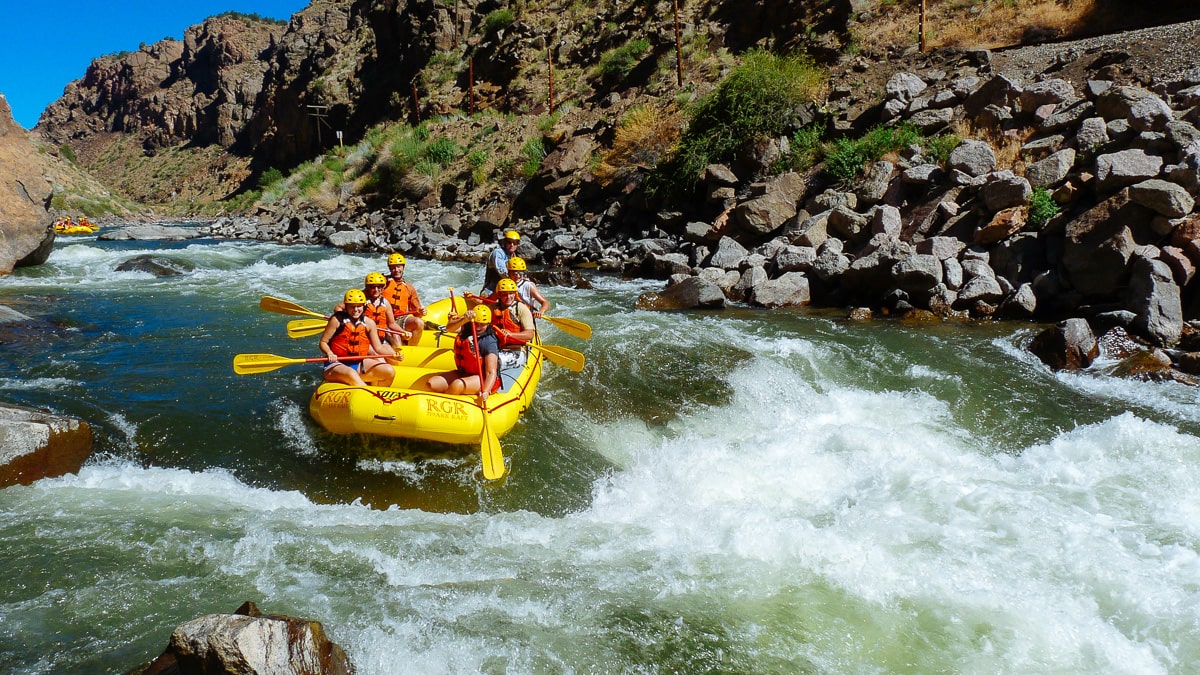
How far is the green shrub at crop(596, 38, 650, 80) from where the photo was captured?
21359 mm

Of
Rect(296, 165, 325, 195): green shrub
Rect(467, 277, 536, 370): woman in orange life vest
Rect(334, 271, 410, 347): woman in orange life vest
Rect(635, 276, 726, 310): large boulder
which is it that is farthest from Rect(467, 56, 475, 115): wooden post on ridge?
Rect(467, 277, 536, 370): woman in orange life vest

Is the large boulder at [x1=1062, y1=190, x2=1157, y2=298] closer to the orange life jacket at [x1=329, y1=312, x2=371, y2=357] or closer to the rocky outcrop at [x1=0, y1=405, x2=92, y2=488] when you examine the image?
the orange life jacket at [x1=329, y1=312, x2=371, y2=357]

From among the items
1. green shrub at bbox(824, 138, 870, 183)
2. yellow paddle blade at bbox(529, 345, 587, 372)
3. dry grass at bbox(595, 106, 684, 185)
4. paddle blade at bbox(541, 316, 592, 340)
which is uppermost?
dry grass at bbox(595, 106, 684, 185)

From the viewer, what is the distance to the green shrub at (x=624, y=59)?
21359 millimetres

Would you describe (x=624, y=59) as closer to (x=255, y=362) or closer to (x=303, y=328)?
(x=303, y=328)

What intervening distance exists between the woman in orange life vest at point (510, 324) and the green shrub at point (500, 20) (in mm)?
23601

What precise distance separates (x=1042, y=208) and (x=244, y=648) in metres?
9.34

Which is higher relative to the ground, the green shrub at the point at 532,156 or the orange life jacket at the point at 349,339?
the green shrub at the point at 532,156

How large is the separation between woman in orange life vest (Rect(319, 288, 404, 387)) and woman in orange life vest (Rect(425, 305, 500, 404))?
17.7 inches

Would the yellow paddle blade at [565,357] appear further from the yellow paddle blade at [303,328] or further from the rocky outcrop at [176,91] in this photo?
the rocky outcrop at [176,91]

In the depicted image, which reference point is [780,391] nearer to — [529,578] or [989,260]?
[529,578]

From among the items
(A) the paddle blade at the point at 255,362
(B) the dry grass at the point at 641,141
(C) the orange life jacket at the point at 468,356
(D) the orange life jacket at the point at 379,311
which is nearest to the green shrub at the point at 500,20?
(B) the dry grass at the point at 641,141

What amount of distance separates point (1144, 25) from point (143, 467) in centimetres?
1662

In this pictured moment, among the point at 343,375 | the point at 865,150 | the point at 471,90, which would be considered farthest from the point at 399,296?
the point at 471,90
